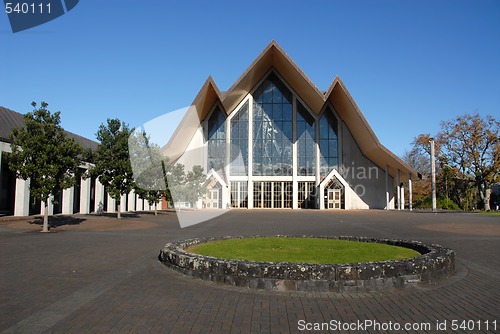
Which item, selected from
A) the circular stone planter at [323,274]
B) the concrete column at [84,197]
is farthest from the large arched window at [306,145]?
the circular stone planter at [323,274]

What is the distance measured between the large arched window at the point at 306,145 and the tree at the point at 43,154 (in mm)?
28973

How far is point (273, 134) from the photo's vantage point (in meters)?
43.2

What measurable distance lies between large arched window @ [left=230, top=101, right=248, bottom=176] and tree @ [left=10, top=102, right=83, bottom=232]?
26.6 m

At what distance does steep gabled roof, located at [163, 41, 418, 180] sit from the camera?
122 feet

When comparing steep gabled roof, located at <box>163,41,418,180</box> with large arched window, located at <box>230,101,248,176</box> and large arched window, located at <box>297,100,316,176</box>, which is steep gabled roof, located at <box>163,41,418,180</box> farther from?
large arched window, located at <box>230,101,248,176</box>

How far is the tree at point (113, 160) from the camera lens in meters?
22.8

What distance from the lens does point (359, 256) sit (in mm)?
8203

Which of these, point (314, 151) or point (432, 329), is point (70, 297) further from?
point (314, 151)

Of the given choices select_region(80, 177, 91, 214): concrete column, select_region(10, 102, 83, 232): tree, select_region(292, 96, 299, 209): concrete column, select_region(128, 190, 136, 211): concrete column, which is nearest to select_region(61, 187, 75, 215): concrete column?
select_region(80, 177, 91, 214): concrete column

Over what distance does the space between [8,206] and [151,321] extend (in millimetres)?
25431

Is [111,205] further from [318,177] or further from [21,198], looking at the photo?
[318,177]

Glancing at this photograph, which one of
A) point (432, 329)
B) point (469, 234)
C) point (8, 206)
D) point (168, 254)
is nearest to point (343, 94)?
point (469, 234)

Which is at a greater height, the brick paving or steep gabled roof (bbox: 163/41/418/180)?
steep gabled roof (bbox: 163/41/418/180)

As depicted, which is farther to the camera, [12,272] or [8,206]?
[8,206]
